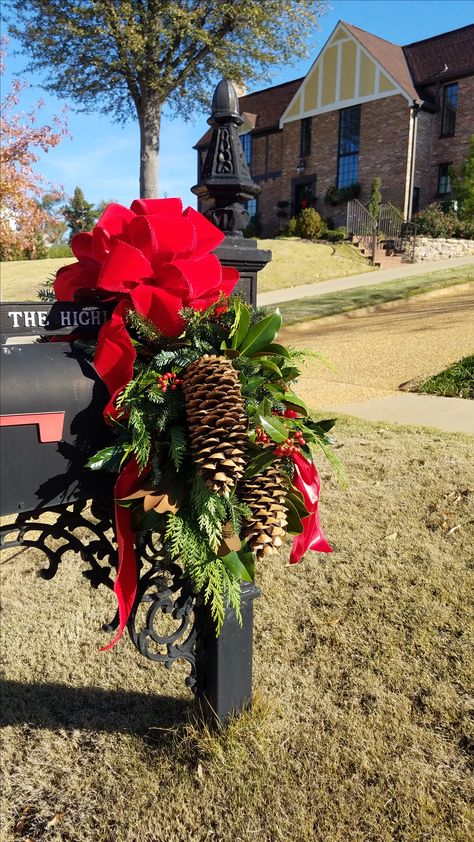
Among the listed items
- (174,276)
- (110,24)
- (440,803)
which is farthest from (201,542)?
(110,24)

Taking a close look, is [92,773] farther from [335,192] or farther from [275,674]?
[335,192]

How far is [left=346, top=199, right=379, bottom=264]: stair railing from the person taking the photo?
75.4ft

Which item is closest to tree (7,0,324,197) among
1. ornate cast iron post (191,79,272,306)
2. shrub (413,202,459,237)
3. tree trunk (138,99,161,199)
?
tree trunk (138,99,161,199)

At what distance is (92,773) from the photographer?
2.12 m

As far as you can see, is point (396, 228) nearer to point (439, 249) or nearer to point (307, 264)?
point (439, 249)

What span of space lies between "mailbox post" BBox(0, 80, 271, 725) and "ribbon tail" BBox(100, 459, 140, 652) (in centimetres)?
11

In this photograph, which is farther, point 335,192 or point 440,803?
point 335,192

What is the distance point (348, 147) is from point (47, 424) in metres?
30.3

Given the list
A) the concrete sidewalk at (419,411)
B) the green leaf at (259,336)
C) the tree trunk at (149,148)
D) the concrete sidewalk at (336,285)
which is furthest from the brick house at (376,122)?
the green leaf at (259,336)

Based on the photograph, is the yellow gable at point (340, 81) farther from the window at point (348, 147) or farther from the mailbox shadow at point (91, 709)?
the mailbox shadow at point (91, 709)

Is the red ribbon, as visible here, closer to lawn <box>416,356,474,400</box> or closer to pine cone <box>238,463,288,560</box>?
pine cone <box>238,463,288,560</box>

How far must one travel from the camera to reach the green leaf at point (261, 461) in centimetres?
145

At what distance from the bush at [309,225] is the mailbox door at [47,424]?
25.5 m

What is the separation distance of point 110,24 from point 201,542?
748 inches
